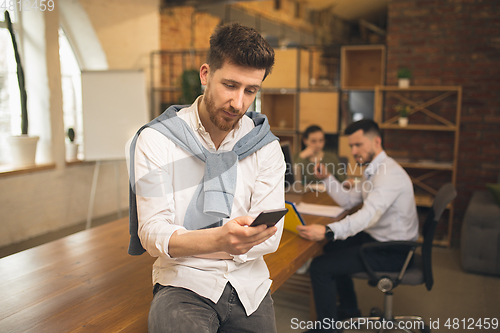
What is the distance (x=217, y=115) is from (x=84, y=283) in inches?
32.1

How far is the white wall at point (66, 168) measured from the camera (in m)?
4.04

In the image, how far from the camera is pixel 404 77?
4160mm

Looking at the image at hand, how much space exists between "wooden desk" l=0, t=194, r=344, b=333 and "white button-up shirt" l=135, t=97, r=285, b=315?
17 cm

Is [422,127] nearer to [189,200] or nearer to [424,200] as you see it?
[424,200]

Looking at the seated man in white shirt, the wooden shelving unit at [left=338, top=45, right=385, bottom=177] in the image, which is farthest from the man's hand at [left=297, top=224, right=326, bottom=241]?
the wooden shelving unit at [left=338, top=45, right=385, bottom=177]

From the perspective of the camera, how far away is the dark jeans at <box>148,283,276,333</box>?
116cm

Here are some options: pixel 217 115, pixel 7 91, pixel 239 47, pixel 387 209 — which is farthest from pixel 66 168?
pixel 239 47

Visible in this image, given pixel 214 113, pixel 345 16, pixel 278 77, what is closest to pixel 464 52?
pixel 278 77

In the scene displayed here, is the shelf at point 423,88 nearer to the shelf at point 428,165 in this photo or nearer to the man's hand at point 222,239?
the shelf at point 428,165

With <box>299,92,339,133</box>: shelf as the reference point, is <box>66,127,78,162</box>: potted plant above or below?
below

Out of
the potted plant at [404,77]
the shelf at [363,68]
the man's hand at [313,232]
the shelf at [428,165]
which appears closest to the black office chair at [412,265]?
the man's hand at [313,232]

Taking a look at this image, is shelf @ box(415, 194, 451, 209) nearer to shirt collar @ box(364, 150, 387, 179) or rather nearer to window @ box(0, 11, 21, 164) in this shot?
shirt collar @ box(364, 150, 387, 179)

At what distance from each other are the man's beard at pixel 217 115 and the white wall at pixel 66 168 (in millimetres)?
3333

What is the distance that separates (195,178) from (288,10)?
286 inches
